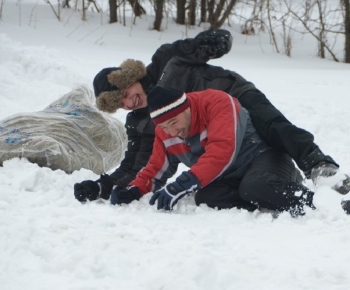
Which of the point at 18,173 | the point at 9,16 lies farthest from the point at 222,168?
the point at 9,16

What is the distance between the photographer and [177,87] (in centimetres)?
366

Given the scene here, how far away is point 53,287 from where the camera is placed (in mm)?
2051

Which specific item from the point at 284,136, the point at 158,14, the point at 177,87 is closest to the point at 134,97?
the point at 177,87

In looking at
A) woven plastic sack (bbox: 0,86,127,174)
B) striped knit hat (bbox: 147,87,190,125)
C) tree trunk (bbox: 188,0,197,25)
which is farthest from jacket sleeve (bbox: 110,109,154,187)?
tree trunk (bbox: 188,0,197,25)

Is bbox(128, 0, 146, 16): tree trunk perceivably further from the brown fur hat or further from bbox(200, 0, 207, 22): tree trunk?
the brown fur hat

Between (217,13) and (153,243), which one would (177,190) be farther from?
(217,13)

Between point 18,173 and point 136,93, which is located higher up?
point 136,93

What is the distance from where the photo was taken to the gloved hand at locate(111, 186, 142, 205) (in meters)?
3.30

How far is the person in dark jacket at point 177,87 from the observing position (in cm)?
329

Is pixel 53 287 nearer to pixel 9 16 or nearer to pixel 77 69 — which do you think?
pixel 77 69

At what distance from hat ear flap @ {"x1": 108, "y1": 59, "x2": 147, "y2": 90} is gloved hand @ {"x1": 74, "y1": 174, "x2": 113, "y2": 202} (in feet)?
1.79

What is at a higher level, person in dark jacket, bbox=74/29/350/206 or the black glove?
the black glove

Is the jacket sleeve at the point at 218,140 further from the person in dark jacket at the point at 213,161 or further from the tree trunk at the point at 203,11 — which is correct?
the tree trunk at the point at 203,11

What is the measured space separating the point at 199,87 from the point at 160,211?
92 cm
